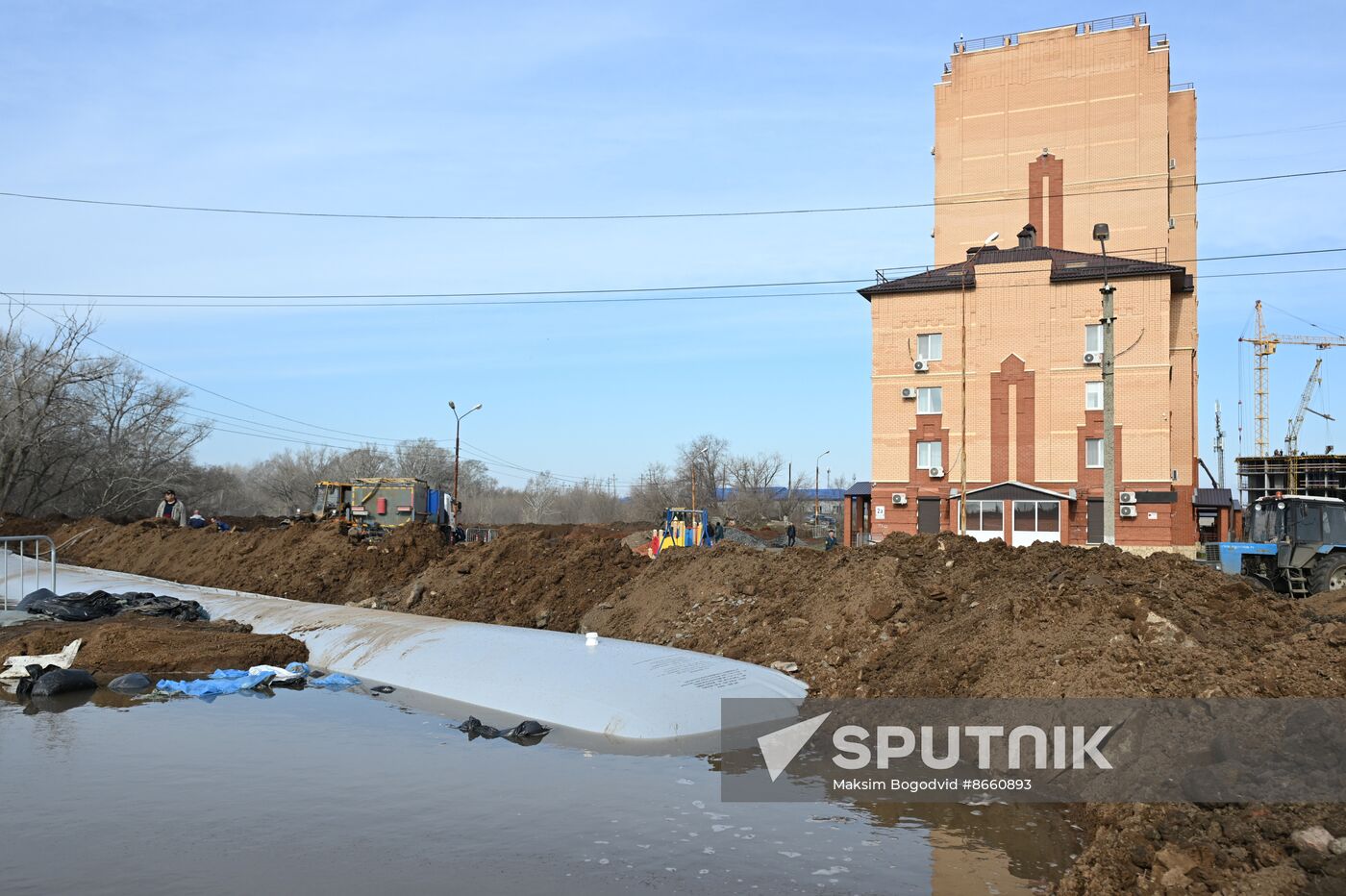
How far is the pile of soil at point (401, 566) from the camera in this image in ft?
57.6

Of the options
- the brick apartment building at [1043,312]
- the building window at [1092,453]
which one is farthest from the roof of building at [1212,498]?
the building window at [1092,453]

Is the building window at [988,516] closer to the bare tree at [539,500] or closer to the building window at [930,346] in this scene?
the building window at [930,346]

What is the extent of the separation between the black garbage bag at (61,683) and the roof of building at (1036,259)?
35.6 metres

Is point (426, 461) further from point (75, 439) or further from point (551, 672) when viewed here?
point (551, 672)

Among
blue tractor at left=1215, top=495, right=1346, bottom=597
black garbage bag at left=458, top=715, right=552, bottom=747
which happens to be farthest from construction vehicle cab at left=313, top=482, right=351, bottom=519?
black garbage bag at left=458, top=715, right=552, bottom=747

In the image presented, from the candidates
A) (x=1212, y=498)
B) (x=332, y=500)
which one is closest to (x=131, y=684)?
(x=332, y=500)

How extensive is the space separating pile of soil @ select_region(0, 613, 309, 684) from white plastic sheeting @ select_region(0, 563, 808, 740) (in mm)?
546

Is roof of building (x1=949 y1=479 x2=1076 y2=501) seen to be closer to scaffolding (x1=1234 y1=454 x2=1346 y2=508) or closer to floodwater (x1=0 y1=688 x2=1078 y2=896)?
floodwater (x1=0 y1=688 x2=1078 y2=896)

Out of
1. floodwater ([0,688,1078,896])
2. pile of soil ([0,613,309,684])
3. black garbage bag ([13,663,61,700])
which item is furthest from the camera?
pile of soil ([0,613,309,684])

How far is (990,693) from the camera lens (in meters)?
9.30

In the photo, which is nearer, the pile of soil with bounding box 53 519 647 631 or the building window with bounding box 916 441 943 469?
the pile of soil with bounding box 53 519 647 631

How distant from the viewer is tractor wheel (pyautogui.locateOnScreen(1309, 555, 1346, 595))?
19.7m

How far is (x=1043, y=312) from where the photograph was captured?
4119 cm

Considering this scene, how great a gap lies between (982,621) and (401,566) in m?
13.2
